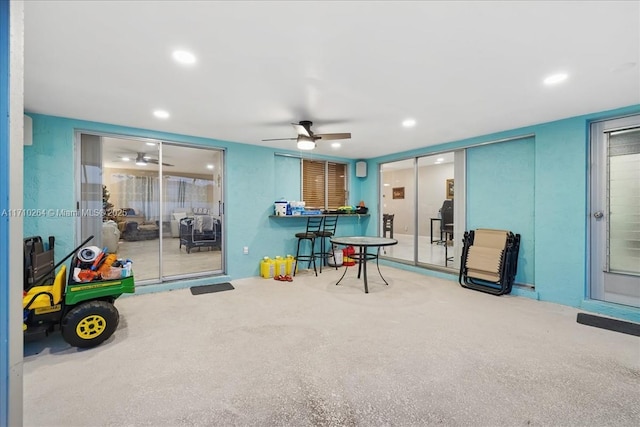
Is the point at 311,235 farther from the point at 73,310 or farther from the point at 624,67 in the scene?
the point at 624,67

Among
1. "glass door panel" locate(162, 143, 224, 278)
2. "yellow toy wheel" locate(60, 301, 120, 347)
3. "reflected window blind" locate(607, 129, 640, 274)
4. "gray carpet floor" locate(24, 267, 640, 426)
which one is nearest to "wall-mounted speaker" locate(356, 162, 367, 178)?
"glass door panel" locate(162, 143, 224, 278)

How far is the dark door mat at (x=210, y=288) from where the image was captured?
4258mm

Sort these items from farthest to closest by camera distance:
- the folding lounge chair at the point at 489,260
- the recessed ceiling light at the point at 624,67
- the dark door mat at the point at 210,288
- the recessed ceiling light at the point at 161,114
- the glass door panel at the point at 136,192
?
1. the glass door panel at the point at 136,192
2. the dark door mat at the point at 210,288
3. the folding lounge chair at the point at 489,260
4. the recessed ceiling light at the point at 161,114
5. the recessed ceiling light at the point at 624,67

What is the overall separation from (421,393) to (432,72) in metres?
2.54

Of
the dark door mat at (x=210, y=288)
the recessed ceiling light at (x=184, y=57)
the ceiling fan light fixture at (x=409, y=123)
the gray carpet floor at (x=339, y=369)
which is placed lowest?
the gray carpet floor at (x=339, y=369)

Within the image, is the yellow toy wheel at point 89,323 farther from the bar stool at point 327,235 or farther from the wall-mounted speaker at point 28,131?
the bar stool at point 327,235

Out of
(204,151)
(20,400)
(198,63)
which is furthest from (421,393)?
(204,151)

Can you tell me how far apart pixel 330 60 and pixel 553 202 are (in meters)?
3.57

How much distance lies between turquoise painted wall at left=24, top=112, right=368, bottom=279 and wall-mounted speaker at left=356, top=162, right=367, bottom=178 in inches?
6.2

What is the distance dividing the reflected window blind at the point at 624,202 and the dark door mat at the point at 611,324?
2.09 ft

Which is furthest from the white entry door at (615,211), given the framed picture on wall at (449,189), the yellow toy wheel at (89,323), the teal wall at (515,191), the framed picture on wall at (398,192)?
the yellow toy wheel at (89,323)

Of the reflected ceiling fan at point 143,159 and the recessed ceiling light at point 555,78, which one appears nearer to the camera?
the recessed ceiling light at point 555,78

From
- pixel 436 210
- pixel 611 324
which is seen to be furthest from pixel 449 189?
pixel 611 324

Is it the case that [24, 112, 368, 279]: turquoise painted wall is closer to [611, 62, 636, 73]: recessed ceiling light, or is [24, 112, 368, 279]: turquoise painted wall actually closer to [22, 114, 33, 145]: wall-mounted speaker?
[22, 114, 33, 145]: wall-mounted speaker
